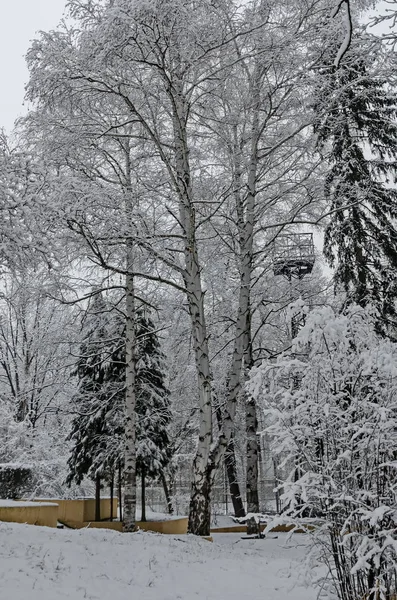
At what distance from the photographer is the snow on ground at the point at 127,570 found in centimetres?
443

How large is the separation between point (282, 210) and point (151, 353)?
513 centimetres

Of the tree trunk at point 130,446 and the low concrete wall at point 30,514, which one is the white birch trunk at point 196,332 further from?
the low concrete wall at point 30,514

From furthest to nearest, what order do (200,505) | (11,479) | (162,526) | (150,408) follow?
(11,479), (150,408), (162,526), (200,505)

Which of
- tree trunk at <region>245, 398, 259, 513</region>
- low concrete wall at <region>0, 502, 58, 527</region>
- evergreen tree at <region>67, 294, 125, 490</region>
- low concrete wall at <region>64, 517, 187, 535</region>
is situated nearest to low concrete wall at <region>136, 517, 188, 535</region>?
low concrete wall at <region>64, 517, 187, 535</region>

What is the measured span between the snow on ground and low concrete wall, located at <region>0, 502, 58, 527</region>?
8.72 ft

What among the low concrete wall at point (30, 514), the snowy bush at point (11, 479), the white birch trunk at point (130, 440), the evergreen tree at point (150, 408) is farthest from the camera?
the snowy bush at point (11, 479)

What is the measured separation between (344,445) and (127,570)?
2720 millimetres

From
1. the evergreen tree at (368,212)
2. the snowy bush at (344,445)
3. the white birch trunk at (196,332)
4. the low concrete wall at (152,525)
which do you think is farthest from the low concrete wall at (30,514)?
the evergreen tree at (368,212)

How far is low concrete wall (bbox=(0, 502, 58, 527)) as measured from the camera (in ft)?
31.8

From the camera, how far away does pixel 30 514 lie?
33.1 ft

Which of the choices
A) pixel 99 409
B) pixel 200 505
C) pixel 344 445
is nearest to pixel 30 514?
pixel 99 409

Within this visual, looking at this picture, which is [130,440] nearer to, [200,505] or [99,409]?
[200,505]

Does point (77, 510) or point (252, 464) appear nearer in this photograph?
point (252, 464)

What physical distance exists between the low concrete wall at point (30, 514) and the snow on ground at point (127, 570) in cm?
266
